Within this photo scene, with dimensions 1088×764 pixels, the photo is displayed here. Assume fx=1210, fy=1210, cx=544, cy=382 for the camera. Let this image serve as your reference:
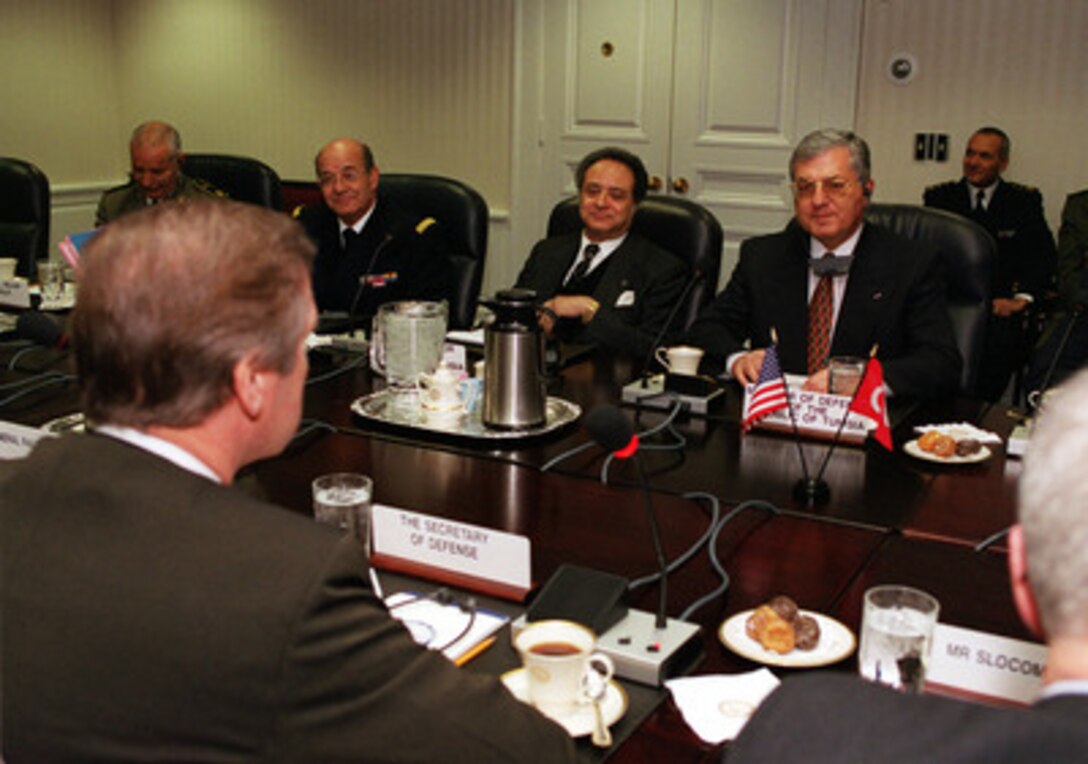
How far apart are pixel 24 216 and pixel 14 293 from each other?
1014 millimetres

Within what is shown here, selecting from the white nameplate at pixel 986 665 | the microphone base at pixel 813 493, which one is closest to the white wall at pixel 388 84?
the microphone base at pixel 813 493

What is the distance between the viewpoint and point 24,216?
14.4ft

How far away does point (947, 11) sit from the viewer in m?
4.77

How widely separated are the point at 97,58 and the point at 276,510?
20.9ft

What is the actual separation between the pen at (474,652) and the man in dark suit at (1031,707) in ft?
1.88

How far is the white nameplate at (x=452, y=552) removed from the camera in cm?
150

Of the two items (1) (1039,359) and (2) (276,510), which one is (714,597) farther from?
(1) (1039,359)

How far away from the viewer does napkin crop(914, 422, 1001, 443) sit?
2.21m

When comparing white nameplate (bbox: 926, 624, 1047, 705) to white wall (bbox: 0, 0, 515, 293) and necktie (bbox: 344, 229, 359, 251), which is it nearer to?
necktie (bbox: 344, 229, 359, 251)

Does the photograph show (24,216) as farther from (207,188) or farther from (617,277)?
(617,277)

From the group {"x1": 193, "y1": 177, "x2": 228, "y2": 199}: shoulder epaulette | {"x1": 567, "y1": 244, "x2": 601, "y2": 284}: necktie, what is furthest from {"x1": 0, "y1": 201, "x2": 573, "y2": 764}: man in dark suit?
{"x1": 193, "y1": 177, "x2": 228, "y2": 199}: shoulder epaulette

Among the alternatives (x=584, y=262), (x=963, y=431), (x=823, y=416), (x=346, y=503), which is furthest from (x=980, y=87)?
(x=346, y=503)

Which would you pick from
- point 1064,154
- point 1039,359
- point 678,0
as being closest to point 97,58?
point 678,0

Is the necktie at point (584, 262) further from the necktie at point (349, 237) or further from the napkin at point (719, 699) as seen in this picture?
the napkin at point (719, 699)
